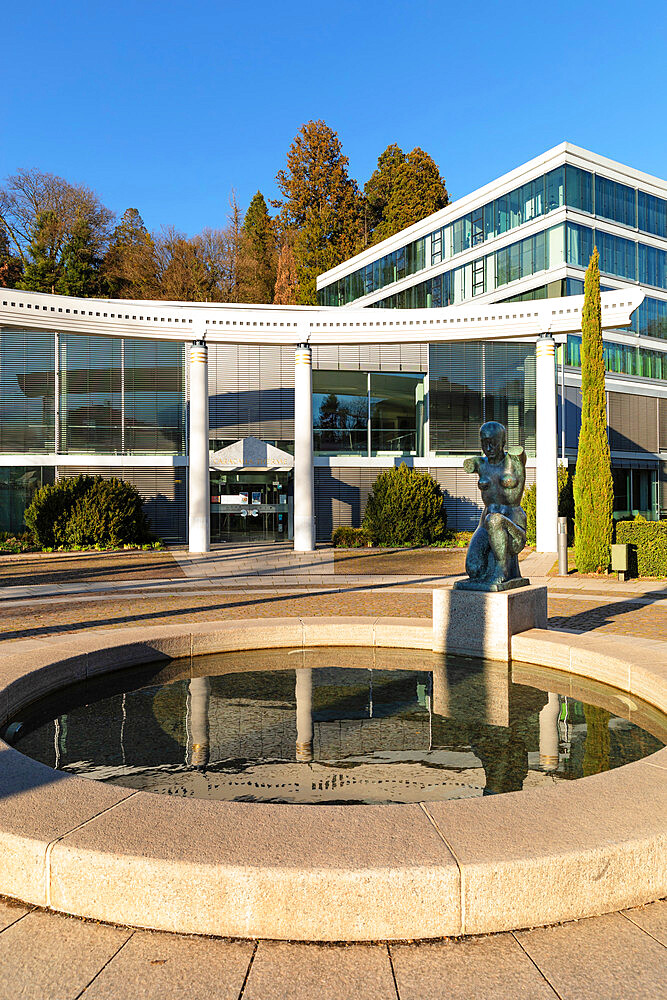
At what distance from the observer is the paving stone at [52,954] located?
305 cm

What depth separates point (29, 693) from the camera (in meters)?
7.46

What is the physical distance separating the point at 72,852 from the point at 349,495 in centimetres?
2971

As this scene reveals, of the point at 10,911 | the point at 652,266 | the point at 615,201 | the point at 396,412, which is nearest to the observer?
the point at 10,911

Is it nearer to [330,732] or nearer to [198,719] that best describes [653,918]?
[330,732]

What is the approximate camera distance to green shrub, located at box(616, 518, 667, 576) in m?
20.5

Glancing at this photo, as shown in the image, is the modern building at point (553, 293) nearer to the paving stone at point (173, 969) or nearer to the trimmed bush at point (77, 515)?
the trimmed bush at point (77, 515)

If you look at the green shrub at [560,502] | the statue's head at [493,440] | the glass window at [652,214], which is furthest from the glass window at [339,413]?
the statue's head at [493,440]

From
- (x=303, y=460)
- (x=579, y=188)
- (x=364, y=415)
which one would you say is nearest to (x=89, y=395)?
(x=303, y=460)

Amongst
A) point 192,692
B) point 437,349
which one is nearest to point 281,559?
point 437,349

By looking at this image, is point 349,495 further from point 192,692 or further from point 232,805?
point 232,805

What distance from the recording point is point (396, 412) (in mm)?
34250

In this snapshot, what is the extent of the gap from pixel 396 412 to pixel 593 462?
1287cm

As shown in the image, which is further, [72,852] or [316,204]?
[316,204]

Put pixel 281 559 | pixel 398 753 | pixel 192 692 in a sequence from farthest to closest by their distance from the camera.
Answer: pixel 281 559 < pixel 192 692 < pixel 398 753
